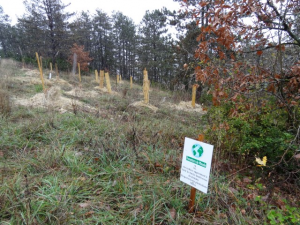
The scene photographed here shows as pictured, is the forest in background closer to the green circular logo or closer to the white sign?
the white sign

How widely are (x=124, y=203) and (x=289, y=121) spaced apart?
2.81 m

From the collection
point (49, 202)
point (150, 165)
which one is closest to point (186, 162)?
point (150, 165)

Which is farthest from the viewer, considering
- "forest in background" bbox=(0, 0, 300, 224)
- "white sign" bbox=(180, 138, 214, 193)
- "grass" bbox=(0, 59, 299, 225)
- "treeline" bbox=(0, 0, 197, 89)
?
"treeline" bbox=(0, 0, 197, 89)

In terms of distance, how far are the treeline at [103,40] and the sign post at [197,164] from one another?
871cm

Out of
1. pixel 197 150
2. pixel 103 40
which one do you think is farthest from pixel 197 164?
pixel 103 40

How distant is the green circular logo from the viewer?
1.61m

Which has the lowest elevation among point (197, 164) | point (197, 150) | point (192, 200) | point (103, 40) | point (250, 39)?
point (192, 200)

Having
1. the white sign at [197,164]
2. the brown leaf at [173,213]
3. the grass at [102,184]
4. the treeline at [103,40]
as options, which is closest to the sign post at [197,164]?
the white sign at [197,164]

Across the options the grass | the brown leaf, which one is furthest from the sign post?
the grass

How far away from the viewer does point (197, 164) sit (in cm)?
163

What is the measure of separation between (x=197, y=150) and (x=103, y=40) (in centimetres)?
3261

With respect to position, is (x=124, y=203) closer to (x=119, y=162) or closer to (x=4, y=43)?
(x=119, y=162)

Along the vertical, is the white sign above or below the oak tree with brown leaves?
below

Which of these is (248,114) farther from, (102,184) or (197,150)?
(102,184)
